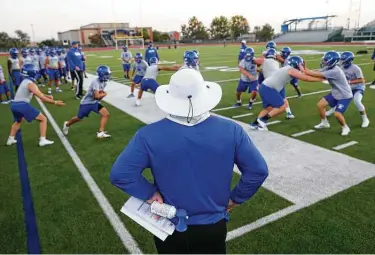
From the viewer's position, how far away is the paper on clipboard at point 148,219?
1.81m

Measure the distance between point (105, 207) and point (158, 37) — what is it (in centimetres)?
9631

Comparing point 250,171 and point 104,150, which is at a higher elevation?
point 250,171

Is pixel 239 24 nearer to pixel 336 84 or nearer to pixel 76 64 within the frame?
pixel 76 64

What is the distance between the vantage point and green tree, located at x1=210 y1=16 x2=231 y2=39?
104m

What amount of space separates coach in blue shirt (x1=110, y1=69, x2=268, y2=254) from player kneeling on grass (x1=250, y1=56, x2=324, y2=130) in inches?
191

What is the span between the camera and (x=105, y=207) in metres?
4.06

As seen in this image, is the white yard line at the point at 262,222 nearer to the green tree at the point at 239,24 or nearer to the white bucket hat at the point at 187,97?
the white bucket hat at the point at 187,97

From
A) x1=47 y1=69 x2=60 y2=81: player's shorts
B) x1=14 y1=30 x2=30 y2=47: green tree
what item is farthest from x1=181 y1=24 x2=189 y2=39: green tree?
x1=47 y1=69 x2=60 y2=81: player's shorts

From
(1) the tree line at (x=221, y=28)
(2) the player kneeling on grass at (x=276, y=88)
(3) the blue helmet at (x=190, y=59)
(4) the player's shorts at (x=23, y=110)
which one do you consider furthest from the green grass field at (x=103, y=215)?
(1) the tree line at (x=221, y=28)

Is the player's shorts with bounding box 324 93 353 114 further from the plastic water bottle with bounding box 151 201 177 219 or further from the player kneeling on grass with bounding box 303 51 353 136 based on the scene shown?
the plastic water bottle with bounding box 151 201 177 219

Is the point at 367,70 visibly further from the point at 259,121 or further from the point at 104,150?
the point at 104,150

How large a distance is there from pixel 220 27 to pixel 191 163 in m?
109

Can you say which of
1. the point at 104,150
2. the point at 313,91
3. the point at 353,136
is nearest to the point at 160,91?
the point at 104,150

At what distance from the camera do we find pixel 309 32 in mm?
68875
